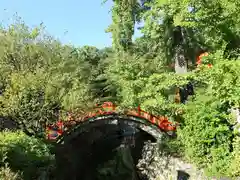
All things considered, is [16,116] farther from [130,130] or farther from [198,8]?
[130,130]

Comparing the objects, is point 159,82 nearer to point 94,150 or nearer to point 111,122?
point 111,122

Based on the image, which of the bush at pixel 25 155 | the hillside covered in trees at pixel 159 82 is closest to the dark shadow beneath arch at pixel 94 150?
the hillside covered in trees at pixel 159 82

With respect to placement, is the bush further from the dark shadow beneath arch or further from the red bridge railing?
the red bridge railing

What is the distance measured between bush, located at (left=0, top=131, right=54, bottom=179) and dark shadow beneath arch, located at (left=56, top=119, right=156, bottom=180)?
9.93 ft

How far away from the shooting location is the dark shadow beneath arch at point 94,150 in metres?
18.0

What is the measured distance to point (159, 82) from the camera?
626 inches

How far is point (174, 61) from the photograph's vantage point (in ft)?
62.1

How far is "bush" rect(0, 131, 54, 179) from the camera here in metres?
10.9

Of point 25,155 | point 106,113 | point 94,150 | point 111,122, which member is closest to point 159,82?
point 106,113

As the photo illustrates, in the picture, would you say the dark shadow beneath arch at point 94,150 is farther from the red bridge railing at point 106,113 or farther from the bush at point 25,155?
the bush at point 25,155

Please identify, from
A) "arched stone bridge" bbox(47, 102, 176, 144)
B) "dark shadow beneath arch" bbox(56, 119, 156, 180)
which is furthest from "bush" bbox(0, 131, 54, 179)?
"arched stone bridge" bbox(47, 102, 176, 144)

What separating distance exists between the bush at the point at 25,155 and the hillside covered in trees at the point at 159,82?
0.03 metres

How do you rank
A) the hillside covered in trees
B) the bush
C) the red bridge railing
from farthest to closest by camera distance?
the red bridge railing → the hillside covered in trees → the bush

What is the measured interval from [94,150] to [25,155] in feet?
38.8
